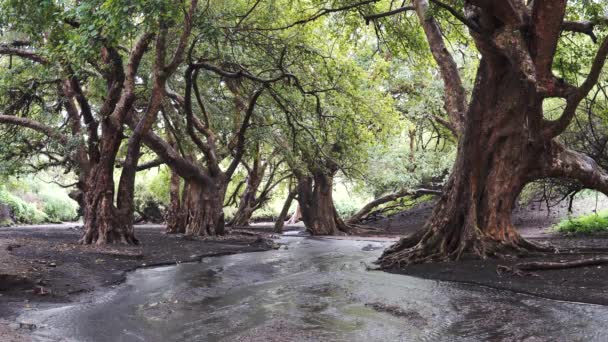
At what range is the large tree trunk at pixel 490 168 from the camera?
393 inches

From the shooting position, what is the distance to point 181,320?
6.29 meters

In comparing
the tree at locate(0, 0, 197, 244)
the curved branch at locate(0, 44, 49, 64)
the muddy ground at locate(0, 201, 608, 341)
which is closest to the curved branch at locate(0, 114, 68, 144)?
the tree at locate(0, 0, 197, 244)

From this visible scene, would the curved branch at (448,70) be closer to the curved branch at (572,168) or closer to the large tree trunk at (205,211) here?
the curved branch at (572,168)

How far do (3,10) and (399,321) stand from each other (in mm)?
8693

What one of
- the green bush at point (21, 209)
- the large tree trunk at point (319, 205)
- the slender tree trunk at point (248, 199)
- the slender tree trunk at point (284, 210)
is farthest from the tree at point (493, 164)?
the green bush at point (21, 209)

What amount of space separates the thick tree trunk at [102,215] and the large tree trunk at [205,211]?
491 cm

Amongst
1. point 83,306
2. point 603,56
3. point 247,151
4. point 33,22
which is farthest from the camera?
point 247,151

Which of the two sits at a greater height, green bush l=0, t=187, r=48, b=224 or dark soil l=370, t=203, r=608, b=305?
green bush l=0, t=187, r=48, b=224

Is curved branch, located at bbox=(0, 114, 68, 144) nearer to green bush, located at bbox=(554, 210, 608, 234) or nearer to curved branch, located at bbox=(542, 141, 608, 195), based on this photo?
curved branch, located at bbox=(542, 141, 608, 195)

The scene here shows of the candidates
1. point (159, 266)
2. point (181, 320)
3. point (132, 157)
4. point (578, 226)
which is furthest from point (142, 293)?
point (578, 226)

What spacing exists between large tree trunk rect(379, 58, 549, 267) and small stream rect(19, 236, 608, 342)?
A: 5.43 ft

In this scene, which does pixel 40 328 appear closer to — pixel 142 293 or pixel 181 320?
pixel 181 320

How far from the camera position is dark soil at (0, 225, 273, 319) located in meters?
7.22

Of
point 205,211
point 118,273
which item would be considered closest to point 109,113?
point 205,211
